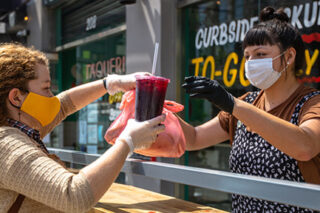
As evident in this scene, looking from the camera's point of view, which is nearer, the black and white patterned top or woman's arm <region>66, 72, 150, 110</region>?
the black and white patterned top

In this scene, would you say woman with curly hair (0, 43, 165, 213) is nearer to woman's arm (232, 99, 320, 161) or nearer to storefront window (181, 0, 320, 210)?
woman's arm (232, 99, 320, 161)

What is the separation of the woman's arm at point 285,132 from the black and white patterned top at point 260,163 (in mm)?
105

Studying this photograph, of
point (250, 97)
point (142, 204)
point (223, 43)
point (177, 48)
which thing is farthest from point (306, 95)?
point (177, 48)

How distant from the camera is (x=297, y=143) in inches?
62.9

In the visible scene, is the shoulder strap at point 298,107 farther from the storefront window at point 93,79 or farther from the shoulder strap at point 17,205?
the storefront window at point 93,79

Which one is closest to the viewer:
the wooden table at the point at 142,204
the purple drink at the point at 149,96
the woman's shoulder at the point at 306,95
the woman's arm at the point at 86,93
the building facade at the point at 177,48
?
the purple drink at the point at 149,96

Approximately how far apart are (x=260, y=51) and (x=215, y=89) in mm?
471

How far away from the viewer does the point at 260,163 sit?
70.2 inches

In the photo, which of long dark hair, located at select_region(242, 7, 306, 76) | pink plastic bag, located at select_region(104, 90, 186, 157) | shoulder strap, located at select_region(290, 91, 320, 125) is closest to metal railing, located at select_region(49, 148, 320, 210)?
pink plastic bag, located at select_region(104, 90, 186, 157)

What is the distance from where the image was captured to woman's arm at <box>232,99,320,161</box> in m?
1.60

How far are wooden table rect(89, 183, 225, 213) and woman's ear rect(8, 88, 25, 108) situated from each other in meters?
0.74

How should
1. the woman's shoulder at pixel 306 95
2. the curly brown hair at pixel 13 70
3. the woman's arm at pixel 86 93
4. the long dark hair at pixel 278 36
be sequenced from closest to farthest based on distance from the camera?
the curly brown hair at pixel 13 70, the woman's shoulder at pixel 306 95, the long dark hair at pixel 278 36, the woman's arm at pixel 86 93

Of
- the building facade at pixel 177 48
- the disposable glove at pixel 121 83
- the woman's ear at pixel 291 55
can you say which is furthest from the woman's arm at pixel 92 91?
the building facade at pixel 177 48

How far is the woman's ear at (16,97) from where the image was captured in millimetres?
1671
